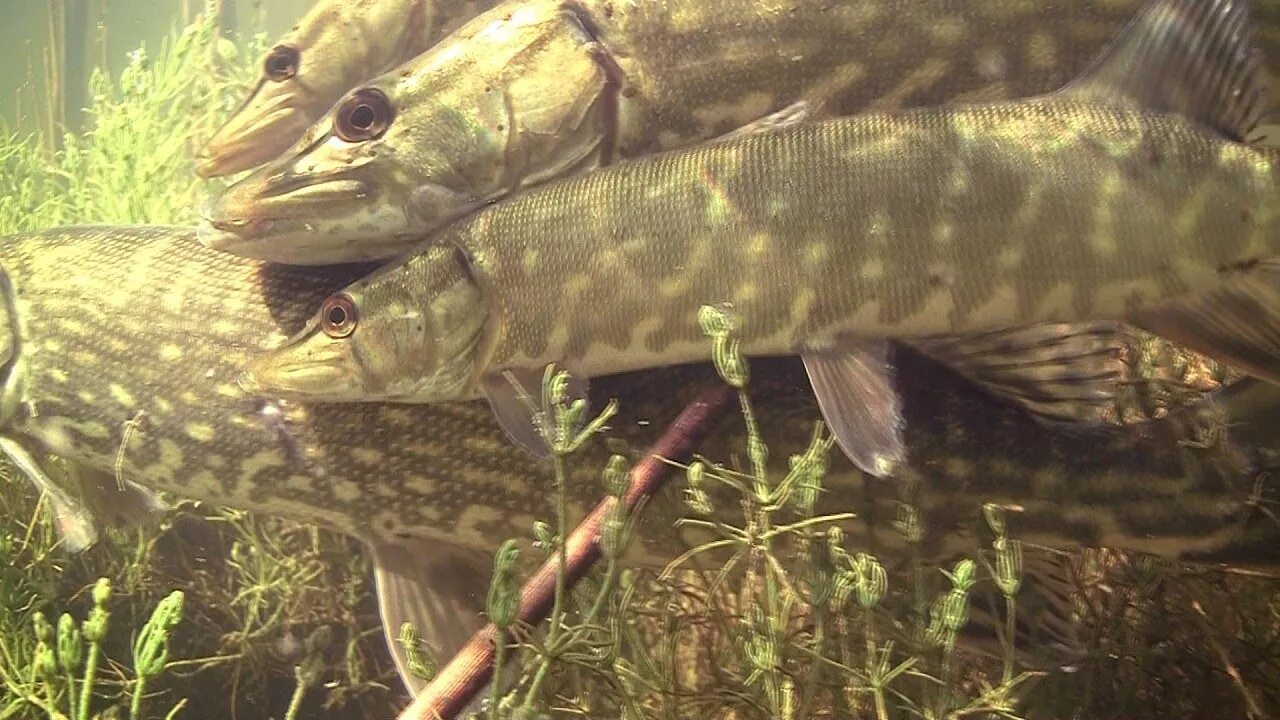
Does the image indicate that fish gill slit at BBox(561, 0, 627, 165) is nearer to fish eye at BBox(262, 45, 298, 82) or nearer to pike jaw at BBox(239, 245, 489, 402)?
pike jaw at BBox(239, 245, 489, 402)

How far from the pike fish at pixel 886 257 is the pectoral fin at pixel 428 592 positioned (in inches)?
24.6

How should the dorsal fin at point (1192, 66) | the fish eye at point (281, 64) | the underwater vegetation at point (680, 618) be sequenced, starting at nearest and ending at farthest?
the underwater vegetation at point (680, 618) → the dorsal fin at point (1192, 66) → the fish eye at point (281, 64)

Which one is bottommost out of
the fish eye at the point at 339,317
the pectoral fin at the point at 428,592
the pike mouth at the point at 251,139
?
the pectoral fin at the point at 428,592

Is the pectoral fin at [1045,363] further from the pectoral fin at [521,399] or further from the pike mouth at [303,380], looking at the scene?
the pike mouth at [303,380]

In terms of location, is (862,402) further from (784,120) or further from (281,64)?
(281,64)

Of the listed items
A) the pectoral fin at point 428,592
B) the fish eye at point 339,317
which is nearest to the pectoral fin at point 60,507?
the pectoral fin at point 428,592

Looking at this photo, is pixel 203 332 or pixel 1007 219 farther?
pixel 203 332

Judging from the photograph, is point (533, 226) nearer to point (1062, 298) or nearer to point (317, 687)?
point (1062, 298)

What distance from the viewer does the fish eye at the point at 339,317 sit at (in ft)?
5.93

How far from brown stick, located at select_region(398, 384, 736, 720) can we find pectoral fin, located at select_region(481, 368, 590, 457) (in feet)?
0.70

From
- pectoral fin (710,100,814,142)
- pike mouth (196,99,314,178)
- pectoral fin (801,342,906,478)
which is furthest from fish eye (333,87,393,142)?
pectoral fin (801,342,906,478)

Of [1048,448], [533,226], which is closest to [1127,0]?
[1048,448]

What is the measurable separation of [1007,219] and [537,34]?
1179mm

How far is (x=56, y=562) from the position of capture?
2848 mm
